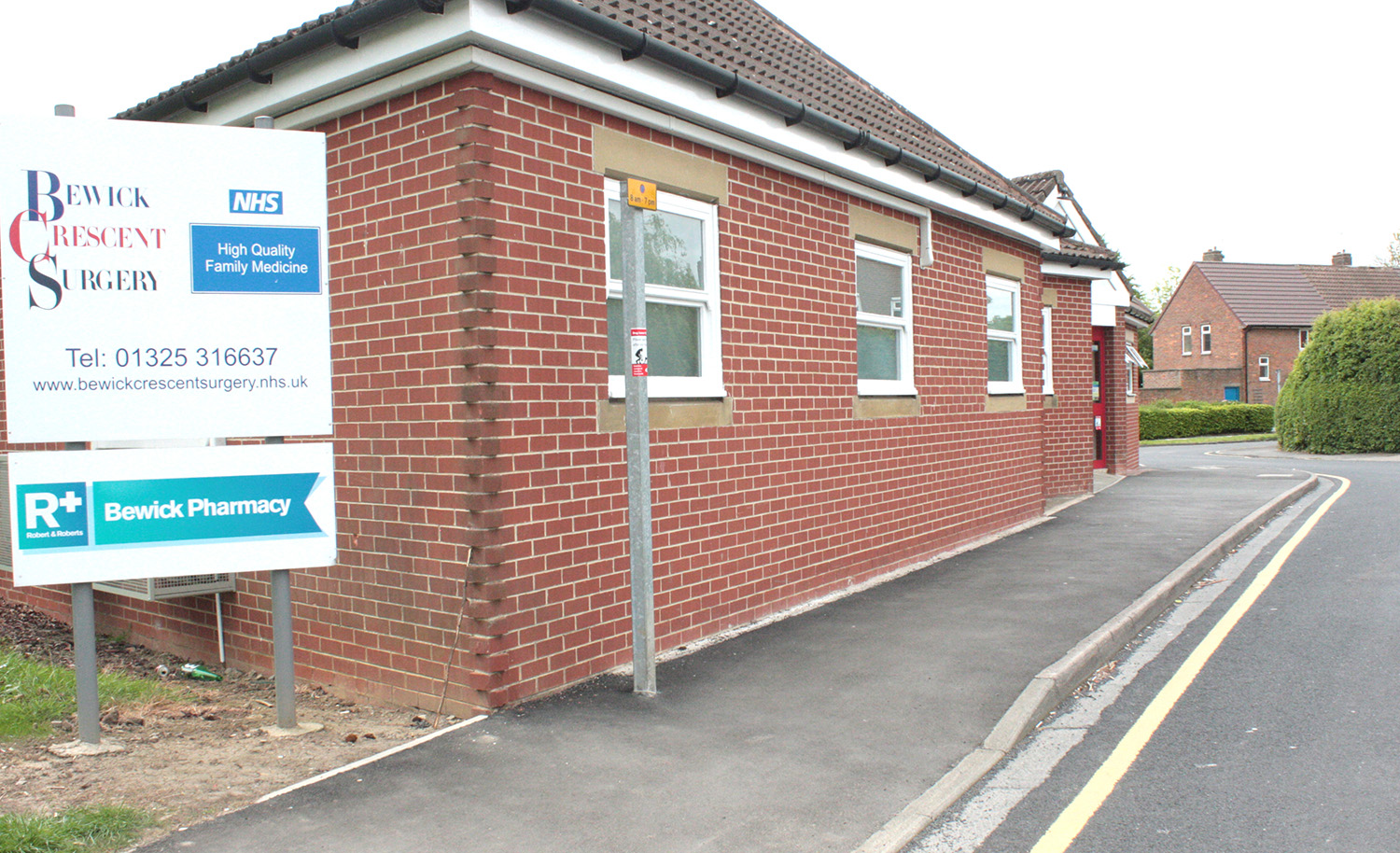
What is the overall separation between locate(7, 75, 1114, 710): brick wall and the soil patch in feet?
0.93

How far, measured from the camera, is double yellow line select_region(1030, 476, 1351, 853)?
3902 mm

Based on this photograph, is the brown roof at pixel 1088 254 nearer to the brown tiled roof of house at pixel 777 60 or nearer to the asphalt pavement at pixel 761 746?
the brown tiled roof of house at pixel 777 60

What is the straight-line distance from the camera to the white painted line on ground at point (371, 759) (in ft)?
13.9

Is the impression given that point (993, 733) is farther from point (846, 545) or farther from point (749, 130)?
point (749, 130)

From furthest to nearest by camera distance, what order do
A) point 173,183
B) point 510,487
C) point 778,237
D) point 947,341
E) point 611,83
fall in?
point 947,341 < point 778,237 < point 611,83 < point 510,487 < point 173,183

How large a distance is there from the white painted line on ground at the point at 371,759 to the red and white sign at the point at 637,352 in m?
1.93

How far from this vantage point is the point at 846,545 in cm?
834

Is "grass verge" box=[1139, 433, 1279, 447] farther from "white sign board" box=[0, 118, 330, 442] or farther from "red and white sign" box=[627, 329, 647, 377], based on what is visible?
"white sign board" box=[0, 118, 330, 442]

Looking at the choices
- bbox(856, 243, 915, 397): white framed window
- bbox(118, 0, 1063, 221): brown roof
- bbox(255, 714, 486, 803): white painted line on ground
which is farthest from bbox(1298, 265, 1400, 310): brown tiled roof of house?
bbox(255, 714, 486, 803): white painted line on ground

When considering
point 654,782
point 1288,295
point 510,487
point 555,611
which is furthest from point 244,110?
point 1288,295

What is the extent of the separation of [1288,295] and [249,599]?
55.1 metres

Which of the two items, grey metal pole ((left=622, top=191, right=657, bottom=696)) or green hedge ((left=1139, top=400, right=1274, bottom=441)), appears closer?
grey metal pole ((left=622, top=191, right=657, bottom=696))

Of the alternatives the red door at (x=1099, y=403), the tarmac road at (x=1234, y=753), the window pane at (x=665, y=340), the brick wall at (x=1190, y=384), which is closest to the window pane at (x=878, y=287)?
the window pane at (x=665, y=340)

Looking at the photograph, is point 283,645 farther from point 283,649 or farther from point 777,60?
point 777,60
